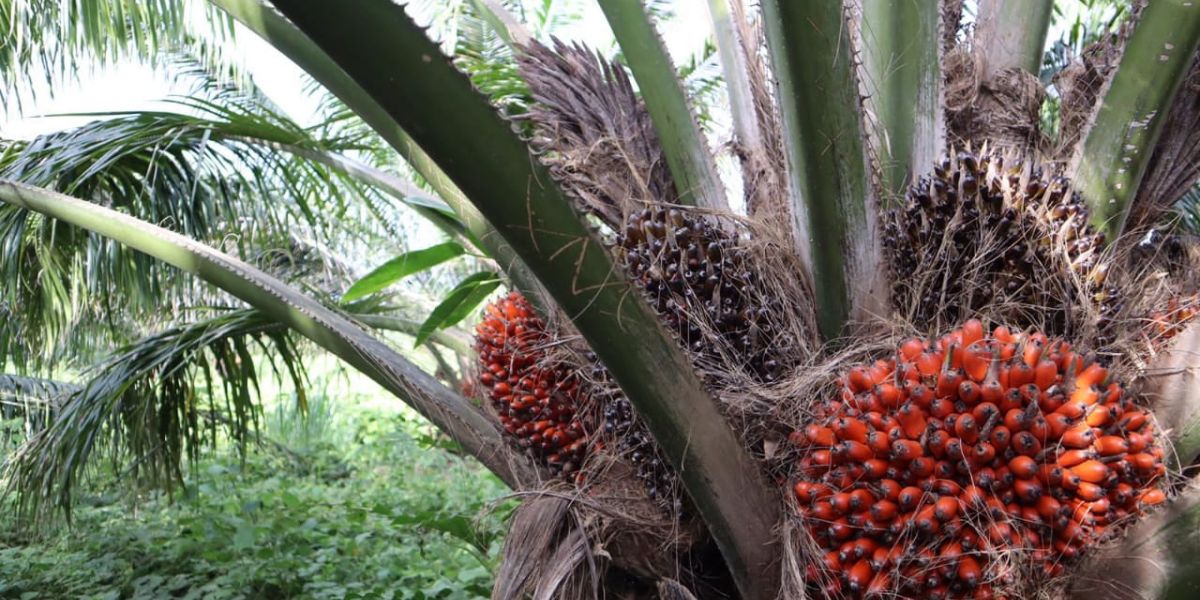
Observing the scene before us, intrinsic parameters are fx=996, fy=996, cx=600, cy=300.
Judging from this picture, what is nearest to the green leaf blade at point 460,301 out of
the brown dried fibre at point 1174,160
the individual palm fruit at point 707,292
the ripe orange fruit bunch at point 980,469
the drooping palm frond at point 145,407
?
the drooping palm frond at point 145,407

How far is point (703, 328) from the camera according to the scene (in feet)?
6.31

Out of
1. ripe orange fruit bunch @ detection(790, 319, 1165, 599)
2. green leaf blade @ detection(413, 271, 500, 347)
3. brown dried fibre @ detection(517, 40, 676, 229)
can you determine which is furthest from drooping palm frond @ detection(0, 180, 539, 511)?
ripe orange fruit bunch @ detection(790, 319, 1165, 599)

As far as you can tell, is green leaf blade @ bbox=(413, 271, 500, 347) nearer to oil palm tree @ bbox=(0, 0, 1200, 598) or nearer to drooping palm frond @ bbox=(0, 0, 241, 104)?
oil palm tree @ bbox=(0, 0, 1200, 598)

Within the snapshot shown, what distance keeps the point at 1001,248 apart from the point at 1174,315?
0.33 meters

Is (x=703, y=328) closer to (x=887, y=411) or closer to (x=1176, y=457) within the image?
(x=887, y=411)

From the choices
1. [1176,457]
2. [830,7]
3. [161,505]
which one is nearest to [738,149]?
[830,7]

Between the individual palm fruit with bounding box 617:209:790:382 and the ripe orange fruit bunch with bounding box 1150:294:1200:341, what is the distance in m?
0.65

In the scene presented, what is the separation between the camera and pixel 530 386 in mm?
2295

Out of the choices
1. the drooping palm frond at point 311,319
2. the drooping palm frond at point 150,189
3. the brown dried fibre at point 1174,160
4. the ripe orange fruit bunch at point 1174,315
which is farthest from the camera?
the drooping palm frond at point 150,189

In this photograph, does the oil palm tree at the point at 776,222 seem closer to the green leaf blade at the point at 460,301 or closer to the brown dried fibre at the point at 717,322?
the brown dried fibre at the point at 717,322

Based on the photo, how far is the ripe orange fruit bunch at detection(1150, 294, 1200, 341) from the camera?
5.68 ft

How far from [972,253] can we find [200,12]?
113 inches

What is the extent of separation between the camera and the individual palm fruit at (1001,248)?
1792mm

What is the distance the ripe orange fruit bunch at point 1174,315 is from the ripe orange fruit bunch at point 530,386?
1.13 m
